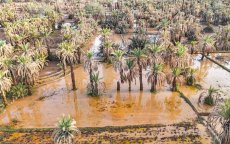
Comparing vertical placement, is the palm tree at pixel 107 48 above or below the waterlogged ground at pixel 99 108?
above

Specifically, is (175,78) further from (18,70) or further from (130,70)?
(18,70)

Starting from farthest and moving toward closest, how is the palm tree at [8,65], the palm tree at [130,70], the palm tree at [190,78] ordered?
the palm tree at [190,78]
the palm tree at [130,70]
the palm tree at [8,65]

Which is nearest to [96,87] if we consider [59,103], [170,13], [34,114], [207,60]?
[59,103]

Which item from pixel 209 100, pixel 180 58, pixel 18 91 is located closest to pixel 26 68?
pixel 18 91

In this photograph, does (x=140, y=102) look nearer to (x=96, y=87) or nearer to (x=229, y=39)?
(x=96, y=87)

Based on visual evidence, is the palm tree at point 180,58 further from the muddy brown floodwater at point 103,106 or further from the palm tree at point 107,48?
the palm tree at point 107,48

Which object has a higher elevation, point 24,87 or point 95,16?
point 95,16

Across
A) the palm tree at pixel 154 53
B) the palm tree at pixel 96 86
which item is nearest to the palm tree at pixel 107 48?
the palm tree at pixel 96 86
